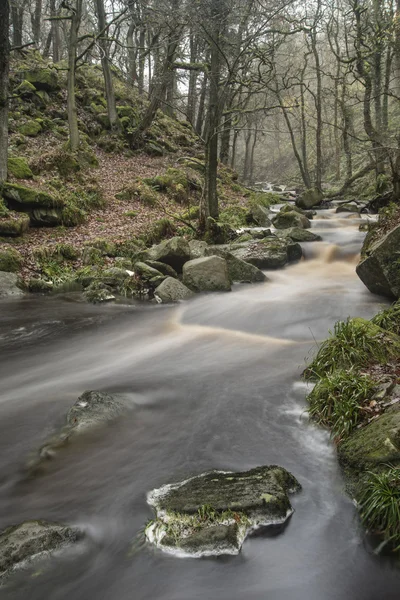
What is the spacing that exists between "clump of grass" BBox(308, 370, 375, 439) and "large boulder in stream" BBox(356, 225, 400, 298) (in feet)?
10.1

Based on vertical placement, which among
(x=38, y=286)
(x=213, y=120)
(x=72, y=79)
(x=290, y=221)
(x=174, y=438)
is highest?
(x=72, y=79)

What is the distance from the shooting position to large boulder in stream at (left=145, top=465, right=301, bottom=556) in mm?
2930

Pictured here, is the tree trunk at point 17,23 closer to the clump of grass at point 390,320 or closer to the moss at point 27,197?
the moss at point 27,197

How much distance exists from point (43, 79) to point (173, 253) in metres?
15.2

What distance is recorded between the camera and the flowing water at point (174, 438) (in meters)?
2.78

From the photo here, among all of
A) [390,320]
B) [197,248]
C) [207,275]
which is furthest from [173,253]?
[390,320]

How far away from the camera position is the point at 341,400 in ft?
14.5

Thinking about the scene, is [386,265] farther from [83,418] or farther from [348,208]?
[348,208]

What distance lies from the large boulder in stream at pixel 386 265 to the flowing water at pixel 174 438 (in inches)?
16.8

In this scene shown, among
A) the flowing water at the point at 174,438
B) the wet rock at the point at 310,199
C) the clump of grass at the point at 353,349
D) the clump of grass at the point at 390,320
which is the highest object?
the wet rock at the point at 310,199

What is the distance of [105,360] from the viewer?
22.0 feet

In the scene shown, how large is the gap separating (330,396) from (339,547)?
5.60 feet

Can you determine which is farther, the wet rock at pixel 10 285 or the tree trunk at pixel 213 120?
the tree trunk at pixel 213 120

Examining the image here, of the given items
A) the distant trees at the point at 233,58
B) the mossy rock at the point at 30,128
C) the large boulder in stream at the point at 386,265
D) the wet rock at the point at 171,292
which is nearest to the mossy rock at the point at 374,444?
the large boulder in stream at the point at 386,265
